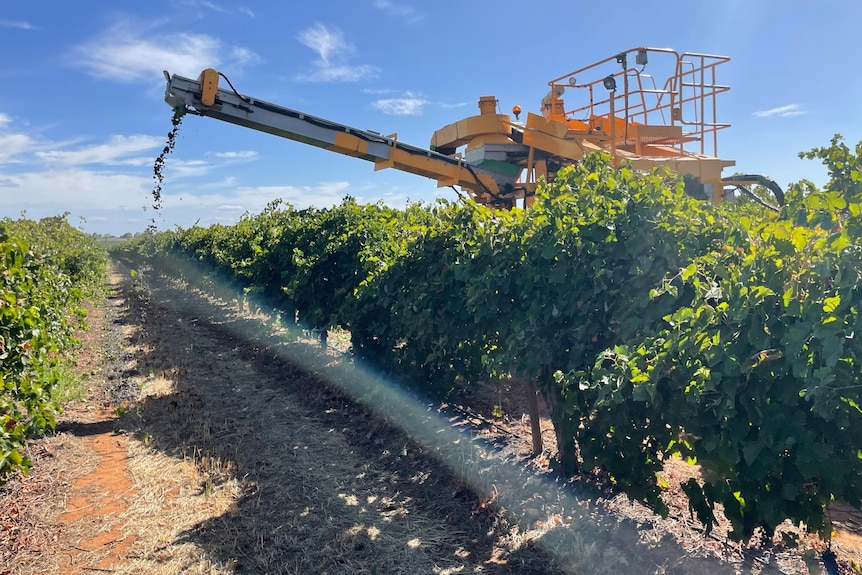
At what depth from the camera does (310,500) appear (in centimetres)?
434

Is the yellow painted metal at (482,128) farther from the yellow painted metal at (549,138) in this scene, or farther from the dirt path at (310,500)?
the dirt path at (310,500)

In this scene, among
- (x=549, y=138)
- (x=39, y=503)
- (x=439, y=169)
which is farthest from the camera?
(x=439, y=169)

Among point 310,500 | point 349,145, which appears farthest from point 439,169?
point 310,500

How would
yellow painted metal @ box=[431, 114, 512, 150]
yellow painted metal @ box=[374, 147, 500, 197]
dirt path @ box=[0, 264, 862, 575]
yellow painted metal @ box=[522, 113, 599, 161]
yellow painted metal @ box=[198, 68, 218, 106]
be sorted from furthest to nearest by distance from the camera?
yellow painted metal @ box=[374, 147, 500, 197] → yellow painted metal @ box=[431, 114, 512, 150] → yellow painted metal @ box=[522, 113, 599, 161] → yellow painted metal @ box=[198, 68, 218, 106] → dirt path @ box=[0, 264, 862, 575]

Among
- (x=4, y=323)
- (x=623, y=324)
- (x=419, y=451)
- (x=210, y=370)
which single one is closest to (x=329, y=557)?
(x=419, y=451)

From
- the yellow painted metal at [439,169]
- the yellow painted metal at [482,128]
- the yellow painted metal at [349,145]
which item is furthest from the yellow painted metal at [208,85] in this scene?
the yellow painted metal at [482,128]

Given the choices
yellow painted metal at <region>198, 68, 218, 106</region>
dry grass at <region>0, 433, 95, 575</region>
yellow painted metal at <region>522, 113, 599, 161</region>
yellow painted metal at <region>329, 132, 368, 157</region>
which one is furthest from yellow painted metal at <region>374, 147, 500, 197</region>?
dry grass at <region>0, 433, 95, 575</region>

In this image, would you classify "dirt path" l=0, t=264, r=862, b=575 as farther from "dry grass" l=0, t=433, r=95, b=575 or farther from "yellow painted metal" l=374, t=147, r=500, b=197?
"yellow painted metal" l=374, t=147, r=500, b=197

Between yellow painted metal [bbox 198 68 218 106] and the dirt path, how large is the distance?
3769 mm

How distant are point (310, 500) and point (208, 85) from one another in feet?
16.8

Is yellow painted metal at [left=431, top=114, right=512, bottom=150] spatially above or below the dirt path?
above

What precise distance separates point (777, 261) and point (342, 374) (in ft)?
20.3

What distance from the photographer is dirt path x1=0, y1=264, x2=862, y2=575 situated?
352cm

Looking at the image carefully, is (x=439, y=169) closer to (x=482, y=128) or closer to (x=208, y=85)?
(x=482, y=128)
